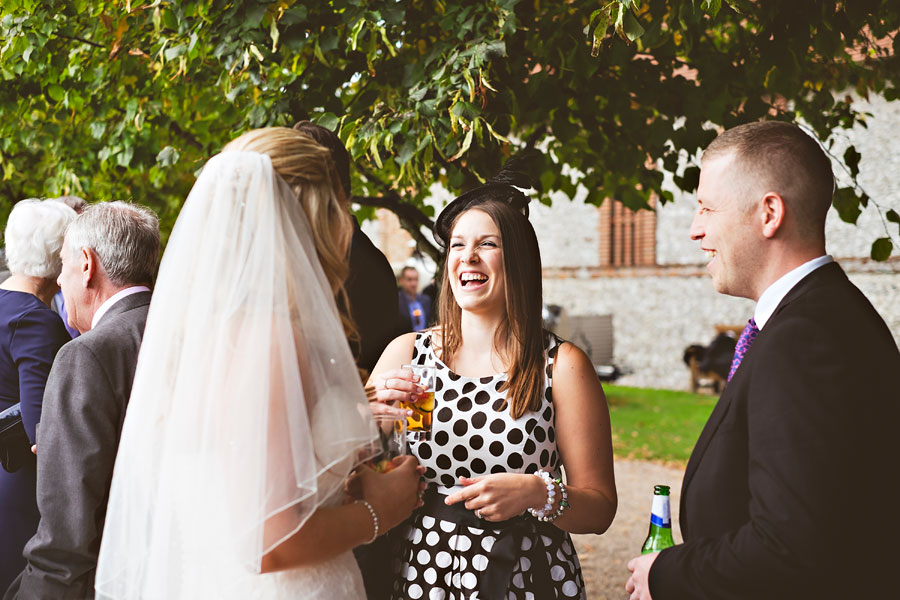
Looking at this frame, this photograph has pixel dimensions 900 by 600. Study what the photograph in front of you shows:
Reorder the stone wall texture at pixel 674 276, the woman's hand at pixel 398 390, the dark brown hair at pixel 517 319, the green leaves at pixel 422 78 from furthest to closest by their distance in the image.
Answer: the stone wall texture at pixel 674 276
the green leaves at pixel 422 78
the dark brown hair at pixel 517 319
the woman's hand at pixel 398 390

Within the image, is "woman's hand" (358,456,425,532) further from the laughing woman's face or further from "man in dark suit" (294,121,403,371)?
"man in dark suit" (294,121,403,371)

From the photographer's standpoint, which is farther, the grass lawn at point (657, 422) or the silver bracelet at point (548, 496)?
the grass lawn at point (657, 422)

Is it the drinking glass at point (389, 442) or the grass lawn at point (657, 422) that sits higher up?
the drinking glass at point (389, 442)

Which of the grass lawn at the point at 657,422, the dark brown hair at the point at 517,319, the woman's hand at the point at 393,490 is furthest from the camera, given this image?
the grass lawn at the point at 657,422

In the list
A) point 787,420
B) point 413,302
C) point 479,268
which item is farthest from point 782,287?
point 413,302

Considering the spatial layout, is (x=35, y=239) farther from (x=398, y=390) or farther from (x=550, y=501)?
(x=550, y=501)

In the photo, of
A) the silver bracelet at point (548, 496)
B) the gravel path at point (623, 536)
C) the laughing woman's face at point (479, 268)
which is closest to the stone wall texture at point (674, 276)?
the gravel path at point (623, 536)

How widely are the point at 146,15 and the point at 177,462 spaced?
3.03 metres

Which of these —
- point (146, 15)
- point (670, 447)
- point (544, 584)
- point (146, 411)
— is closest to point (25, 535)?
point (146, 411)

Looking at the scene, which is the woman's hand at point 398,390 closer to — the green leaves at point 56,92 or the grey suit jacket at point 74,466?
the grey suit jacket at point 74,466

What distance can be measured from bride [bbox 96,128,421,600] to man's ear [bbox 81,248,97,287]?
2.53ft

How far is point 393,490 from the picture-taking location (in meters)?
1.98

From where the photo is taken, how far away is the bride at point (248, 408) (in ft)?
5.48

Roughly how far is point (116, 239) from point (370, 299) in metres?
1.00
